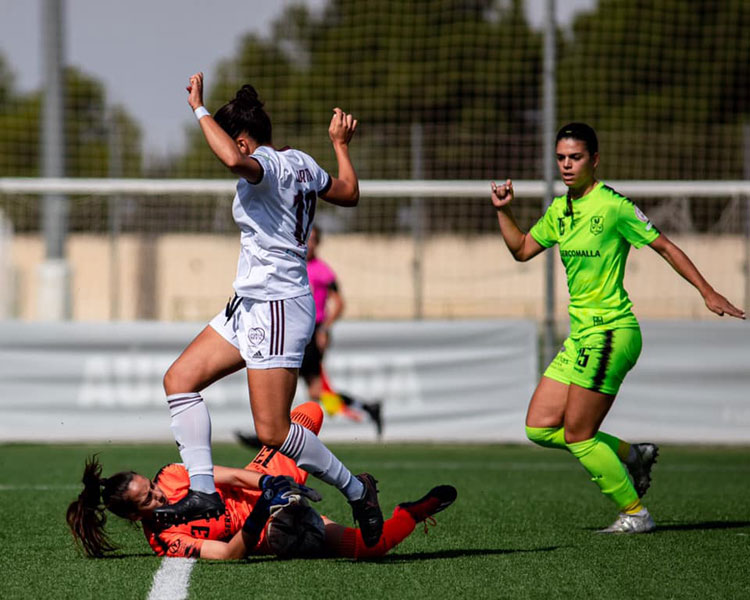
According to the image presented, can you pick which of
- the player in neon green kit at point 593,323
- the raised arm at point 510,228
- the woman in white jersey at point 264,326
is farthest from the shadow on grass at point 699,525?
the woman in white jersey at point 264,326

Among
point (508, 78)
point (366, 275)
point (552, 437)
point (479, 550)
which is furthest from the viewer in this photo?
point (366, 275)

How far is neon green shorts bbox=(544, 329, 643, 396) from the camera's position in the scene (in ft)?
21.2

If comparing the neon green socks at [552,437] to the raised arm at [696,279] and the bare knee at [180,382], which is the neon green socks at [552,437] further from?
the bare knee at [180,382]

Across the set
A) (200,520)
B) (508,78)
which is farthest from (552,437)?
(508,78)

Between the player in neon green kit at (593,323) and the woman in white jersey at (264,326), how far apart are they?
1.52 meters

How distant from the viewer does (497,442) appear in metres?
12.0

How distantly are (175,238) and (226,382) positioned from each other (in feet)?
13.2

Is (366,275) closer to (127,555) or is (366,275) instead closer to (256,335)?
(127,555)

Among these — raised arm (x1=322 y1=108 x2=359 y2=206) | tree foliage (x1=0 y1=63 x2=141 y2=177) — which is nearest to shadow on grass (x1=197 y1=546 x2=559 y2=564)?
raised arm (x1=322 y1=108 x2=359 y2=206)

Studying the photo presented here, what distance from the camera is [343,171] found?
5.67 metres

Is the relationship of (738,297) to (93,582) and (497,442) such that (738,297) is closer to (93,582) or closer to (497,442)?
(497,442)

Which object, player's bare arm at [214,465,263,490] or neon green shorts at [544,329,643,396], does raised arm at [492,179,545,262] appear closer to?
neon green shorts at [544,329,643,396]

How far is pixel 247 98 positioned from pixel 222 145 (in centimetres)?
53

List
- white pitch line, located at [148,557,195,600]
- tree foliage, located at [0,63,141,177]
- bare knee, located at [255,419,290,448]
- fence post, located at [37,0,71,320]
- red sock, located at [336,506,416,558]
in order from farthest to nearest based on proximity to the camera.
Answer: tree foliage, located at [0,63,141,177], fence post, located at [37,0,71,320], red sock, located at [336,506,416,558], bare knee, located at [255,419,290,448], white pitch line, located at [148,557,195,600]
